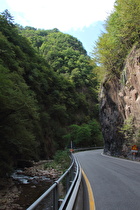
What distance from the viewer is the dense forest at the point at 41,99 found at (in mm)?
15617

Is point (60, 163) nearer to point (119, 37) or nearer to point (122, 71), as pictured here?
point (122, 71)

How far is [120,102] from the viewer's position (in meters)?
22.6

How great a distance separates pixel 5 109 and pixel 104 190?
36.7 ft

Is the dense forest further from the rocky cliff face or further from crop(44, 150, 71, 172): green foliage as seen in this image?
the rocky cliff face

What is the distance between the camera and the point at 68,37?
9362cm

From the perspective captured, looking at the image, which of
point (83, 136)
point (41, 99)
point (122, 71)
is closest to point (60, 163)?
point (122, 71)

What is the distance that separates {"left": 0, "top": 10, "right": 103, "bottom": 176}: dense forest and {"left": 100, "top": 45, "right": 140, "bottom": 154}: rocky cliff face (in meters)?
4.49

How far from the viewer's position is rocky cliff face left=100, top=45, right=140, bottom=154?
17984mm

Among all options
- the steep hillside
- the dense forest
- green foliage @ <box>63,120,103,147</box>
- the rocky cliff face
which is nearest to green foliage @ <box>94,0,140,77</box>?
the steep hillside

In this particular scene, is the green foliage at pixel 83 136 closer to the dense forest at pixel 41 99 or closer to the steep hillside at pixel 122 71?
the dense forest at pixel 41 99

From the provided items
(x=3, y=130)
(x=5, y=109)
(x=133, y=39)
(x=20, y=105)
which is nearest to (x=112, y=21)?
(x=133, y=39)

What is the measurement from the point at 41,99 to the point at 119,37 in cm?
2644

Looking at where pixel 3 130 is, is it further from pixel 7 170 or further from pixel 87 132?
pixel 87 132

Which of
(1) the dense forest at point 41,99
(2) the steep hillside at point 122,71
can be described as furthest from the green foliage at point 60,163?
(2) the steep hillside at point 122,71
